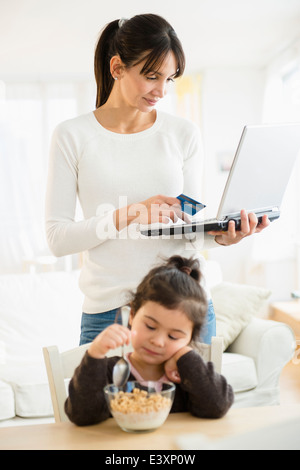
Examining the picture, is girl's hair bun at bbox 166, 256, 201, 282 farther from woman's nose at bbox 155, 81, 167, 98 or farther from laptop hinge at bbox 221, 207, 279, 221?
woman's nose at bbox 155, 81, 167, 98

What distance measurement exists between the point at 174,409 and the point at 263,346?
175cm

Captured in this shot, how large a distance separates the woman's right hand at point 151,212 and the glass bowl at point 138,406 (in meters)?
0.36

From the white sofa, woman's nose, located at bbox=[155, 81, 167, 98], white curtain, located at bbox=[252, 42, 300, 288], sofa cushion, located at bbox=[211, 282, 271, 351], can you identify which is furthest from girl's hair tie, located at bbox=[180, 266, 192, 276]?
white curtain, located at bbox=[252, 42, 300, 288]

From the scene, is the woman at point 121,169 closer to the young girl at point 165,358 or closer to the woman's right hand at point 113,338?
the young girl at point 165,358

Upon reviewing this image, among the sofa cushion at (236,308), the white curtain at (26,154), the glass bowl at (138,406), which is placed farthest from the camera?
the white curtain at (26,154)

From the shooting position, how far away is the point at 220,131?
5984mm

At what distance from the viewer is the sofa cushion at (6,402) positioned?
2.34 m


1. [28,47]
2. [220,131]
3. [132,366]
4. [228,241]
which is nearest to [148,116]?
[228,241]

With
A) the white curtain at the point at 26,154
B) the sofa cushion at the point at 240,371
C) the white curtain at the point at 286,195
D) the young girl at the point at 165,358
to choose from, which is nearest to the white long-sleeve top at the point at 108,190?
the young girl at the point at 165,358

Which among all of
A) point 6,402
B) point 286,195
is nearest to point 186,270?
point 6,402

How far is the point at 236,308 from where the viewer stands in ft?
9.11

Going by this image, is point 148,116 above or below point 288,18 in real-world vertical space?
below

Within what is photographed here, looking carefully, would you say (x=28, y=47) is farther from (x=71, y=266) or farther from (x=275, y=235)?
(x=275, y=235)
